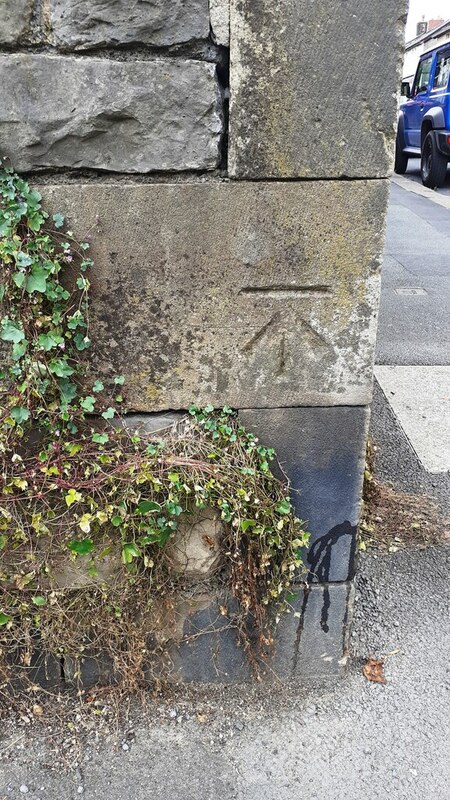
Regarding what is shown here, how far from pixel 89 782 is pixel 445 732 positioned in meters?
1.11

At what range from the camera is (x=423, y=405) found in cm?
391

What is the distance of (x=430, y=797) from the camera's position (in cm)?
184

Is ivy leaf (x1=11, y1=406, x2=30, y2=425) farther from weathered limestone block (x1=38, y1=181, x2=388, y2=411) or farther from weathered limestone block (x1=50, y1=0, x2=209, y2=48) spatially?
weathered limestone block (x1=50, y1=0, x2=209, y2=48)

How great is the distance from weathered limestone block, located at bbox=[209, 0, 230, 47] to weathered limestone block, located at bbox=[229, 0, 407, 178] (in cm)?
2

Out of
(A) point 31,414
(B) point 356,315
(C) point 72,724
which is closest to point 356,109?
(B) point 356,315

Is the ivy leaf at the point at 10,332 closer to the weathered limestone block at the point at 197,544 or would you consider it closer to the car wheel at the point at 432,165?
the weathered limestone block at the point at 197,544

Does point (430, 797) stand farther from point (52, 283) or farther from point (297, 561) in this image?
point (52, 283)

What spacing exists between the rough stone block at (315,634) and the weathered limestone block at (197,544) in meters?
0.36

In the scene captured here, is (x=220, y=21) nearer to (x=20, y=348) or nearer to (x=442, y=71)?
(x=20, y=348)

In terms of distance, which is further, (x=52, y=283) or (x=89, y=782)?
(x=89, y=782)

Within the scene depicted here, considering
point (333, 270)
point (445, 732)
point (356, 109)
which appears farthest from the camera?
point (445, 732)

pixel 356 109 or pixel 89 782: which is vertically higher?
pixel 356 109

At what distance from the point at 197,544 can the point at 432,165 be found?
12536 mm

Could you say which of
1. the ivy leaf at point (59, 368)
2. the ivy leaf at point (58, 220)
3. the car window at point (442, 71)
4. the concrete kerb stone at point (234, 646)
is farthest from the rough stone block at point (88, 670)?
the car window at point (442, 71)
